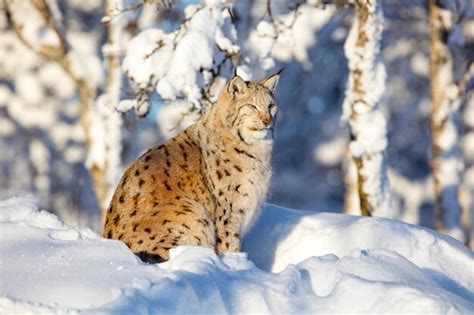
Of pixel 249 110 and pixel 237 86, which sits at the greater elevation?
pixel 237 86

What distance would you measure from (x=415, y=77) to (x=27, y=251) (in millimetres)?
16923

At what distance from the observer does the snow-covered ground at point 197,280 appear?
4.89 metres

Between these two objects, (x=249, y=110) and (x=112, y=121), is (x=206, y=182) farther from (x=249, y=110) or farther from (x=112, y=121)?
(x=112, y=121)

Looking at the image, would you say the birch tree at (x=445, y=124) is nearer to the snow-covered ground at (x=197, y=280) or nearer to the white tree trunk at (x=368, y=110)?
the white tree trunk at (x=368, y=110)

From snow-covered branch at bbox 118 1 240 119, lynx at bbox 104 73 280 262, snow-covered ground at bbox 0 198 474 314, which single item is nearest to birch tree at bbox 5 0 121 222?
snow-covered branch at bbox 118 1 240 119

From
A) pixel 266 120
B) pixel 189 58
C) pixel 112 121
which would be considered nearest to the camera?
pixel 266 120

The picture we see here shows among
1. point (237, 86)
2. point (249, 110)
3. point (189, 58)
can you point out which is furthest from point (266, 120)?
→ point (189, 58)

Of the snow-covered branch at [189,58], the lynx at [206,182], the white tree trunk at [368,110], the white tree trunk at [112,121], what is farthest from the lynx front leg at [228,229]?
the white tree trunk at [112,121]

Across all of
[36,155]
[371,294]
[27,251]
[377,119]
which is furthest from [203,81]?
[36,155]

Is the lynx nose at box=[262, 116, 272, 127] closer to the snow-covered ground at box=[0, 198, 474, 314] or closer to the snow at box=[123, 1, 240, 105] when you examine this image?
the snow-covered ground at box=[0, 198, 474, 314]

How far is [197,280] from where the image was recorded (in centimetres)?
505

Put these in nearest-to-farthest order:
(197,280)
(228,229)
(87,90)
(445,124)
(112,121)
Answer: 1. (197,280)
2. (228,229)
3. (445,124)
4. (112,121)
5. (87,90)

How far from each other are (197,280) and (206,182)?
225 centimetres

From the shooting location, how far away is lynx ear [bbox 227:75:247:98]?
7463mm
